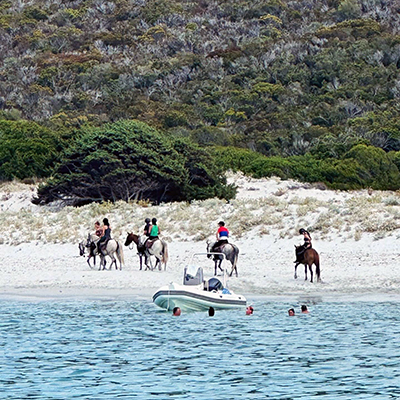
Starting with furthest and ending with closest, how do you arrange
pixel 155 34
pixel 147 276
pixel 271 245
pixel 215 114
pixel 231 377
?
pixel 155 34, pixel 215 114, pixel 271 245, pixel 147 276, pixel 231 377

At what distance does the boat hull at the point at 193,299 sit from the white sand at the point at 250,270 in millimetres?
2866

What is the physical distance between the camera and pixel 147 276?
2573cm

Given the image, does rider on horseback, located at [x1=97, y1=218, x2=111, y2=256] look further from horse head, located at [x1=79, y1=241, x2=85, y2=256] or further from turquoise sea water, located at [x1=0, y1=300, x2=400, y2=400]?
turquoise sea water, located at [x1=0, y1=300, x2=400, y2=400]

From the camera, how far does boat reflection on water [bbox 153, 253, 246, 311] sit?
66.1 feet

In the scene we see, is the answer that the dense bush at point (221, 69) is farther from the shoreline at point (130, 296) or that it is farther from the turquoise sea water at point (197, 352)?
the turquoise sea water at point (197, 352)

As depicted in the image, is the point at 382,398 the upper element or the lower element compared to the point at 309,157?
lower

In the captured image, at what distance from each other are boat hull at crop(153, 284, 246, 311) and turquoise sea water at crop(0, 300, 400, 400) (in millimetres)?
230

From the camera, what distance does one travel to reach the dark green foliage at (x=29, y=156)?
56188mm

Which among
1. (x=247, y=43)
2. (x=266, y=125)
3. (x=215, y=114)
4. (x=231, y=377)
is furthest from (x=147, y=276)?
(x=247, y=43)

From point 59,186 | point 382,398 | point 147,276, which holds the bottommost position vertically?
point 382,398

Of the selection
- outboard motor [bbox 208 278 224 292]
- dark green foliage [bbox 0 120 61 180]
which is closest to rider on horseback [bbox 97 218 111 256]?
outboard motor [bbox 208 278 224 292]

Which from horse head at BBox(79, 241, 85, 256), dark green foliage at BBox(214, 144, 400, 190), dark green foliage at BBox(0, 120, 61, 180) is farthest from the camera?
dark green foliage at BBox(0, 120, 61, 180)

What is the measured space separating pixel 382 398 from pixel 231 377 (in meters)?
2.60

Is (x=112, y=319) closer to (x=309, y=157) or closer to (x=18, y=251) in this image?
(x=18, y=251)
